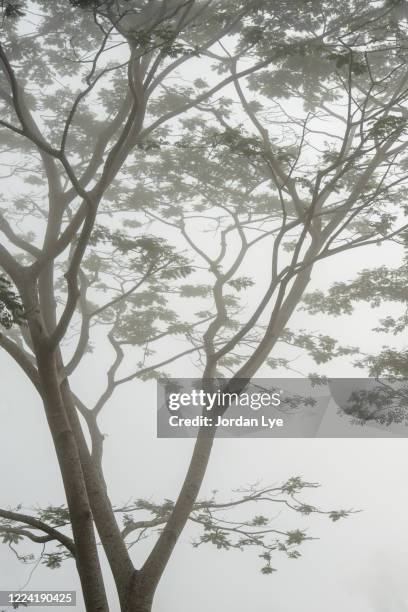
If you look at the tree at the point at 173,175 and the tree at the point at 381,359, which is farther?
the tree at the point at 381,359

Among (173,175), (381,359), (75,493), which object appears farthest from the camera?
(173,175)

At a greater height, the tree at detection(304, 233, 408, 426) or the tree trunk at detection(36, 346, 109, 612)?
the tree at detection(304, 233, 408, 426)

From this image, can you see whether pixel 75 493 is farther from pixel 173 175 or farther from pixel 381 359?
pixel 173 175

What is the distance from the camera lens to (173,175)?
898 centimetres

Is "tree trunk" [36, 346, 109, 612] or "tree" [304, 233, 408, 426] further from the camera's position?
"tree" [304, 233, 408, 426]

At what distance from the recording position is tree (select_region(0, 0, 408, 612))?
619 cm

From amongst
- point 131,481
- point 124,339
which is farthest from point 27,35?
point 131,481

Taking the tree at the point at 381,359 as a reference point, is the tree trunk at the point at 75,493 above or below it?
below

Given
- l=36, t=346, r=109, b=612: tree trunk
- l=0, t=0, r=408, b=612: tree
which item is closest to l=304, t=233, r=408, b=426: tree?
l=0, t=0, r=408, b=612: tree

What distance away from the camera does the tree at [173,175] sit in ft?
20.3

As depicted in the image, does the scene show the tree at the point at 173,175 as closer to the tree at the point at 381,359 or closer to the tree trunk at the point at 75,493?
the tree trunk at the point at 75,493

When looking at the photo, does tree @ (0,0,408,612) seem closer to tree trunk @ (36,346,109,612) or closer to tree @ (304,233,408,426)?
tree trunk @ (36,346,109,612)

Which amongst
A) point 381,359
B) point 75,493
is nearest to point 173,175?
point 381,359

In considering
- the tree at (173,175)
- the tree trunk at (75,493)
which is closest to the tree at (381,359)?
the tree at (173,175)
